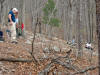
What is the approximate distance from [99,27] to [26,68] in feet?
10.8

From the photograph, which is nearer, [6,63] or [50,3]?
[6,63]

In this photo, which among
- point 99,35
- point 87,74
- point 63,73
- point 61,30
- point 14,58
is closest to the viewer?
point 99,35

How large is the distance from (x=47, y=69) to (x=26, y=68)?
2.70 feet

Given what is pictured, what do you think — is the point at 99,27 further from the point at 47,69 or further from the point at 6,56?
the point at 6,56

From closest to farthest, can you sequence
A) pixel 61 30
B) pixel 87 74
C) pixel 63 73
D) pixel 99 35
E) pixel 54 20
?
pixel 99 35, pixel 87 74, pixel 63 73, pixel 54 20, pixel 61 30

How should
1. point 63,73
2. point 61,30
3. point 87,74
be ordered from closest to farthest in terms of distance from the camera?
point 87,74 < point 63,73 < point 61,30

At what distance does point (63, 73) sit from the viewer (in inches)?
208

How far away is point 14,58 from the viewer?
5727 millimetres

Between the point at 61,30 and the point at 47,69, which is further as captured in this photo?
the point at 61,30

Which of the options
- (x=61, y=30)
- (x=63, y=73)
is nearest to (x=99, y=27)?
(x=63, y=73)

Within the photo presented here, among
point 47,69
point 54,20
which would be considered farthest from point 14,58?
point 54,20

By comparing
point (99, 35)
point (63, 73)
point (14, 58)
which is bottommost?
point (63, 73)

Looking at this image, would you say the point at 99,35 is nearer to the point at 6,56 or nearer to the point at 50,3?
the point at 6,56

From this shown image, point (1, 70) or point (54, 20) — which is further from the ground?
point (54, 20)
